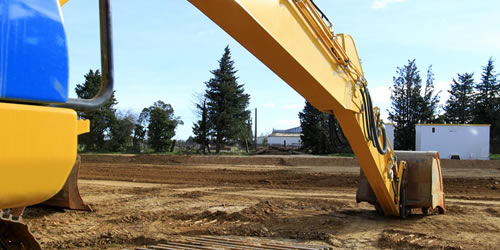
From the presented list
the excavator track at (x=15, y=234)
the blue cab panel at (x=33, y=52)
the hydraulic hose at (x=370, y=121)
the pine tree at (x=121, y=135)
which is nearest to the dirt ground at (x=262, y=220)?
the hydraulic hose at (x=370, y=121)

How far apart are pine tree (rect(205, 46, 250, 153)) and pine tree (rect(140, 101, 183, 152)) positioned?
368cm

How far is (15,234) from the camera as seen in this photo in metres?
→ 4.93

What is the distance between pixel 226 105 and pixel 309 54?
34.2 m

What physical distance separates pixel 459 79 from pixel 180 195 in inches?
1841

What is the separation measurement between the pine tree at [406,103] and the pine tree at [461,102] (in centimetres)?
397

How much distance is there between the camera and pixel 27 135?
1441 millimetres

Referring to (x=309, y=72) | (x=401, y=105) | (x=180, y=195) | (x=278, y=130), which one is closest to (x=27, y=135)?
(x=309, y=72)

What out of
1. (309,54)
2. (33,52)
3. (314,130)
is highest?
(314,130)

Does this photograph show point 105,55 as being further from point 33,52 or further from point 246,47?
point 246,47

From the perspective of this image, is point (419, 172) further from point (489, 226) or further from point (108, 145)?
point (108, 145)

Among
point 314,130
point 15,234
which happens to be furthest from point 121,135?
point 15,234

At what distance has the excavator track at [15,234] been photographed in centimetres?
481

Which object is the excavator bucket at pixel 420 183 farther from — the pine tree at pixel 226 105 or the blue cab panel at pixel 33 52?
the pine tree at pixel 226 105

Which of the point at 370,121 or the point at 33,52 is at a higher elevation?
the point at 370,121
